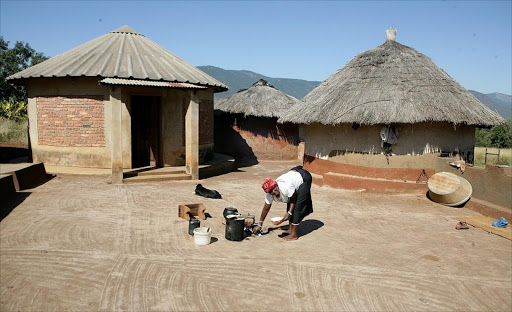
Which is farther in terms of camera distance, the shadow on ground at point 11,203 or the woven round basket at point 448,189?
the woven round basket at point 448,189

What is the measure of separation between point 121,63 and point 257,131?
7.60 metres

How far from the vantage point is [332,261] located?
5.76 m

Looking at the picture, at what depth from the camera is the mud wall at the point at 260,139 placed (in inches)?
729

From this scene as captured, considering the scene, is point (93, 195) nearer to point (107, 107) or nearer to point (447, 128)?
point (107, 107)

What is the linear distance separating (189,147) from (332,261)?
7355mm

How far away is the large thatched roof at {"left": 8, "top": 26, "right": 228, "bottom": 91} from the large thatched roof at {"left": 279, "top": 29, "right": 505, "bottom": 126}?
163 inches

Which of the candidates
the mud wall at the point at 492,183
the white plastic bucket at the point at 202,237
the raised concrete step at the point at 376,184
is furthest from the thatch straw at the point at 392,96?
the white plastic bucket at the point at 202,237

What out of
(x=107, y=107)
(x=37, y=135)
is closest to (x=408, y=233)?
(x=107, y=107)

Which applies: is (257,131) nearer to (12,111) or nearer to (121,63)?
(121,63)

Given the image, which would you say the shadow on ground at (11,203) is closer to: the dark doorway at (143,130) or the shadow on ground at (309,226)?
the dark doorway at (143,130)

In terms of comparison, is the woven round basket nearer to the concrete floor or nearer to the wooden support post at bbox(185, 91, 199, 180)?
the concrete floor

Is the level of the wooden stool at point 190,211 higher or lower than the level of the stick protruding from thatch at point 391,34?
lower

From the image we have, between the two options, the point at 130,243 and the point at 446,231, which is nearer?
the point at 130,243

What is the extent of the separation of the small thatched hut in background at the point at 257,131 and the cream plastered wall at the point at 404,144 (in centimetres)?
732
